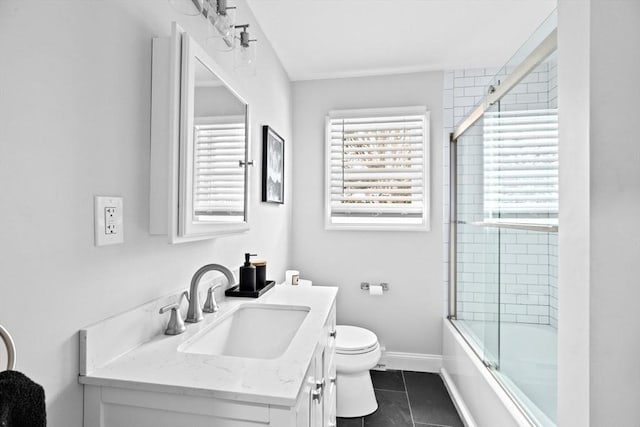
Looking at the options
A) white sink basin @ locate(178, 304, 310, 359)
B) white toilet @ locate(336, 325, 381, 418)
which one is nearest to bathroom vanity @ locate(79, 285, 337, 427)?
white sink basin @ locate(178, 304, 310, 359)

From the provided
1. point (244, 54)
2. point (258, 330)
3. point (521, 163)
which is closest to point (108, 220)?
point (258, 330)

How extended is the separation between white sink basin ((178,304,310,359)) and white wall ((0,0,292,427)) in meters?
0.30

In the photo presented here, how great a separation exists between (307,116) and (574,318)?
2.34 m

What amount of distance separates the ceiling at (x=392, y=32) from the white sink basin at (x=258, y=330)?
168 cm

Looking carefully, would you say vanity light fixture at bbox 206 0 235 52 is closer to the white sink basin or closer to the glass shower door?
the white sink basin

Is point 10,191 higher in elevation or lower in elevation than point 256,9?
lower

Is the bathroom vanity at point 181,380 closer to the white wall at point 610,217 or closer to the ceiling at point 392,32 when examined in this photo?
the white wall at point 610,217

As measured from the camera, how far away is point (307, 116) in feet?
9.02

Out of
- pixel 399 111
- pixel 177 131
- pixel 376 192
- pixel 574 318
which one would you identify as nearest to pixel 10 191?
pixel 177 131

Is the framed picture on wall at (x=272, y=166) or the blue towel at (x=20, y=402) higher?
the framed picture on wall at (x=272, y=166)

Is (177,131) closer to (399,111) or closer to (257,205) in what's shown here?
(257,205)

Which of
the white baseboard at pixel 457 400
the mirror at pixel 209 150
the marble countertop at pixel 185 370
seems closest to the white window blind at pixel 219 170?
the mirror at pixel 209 150

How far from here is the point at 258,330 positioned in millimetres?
1376

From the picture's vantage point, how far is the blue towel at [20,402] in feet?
1.46
